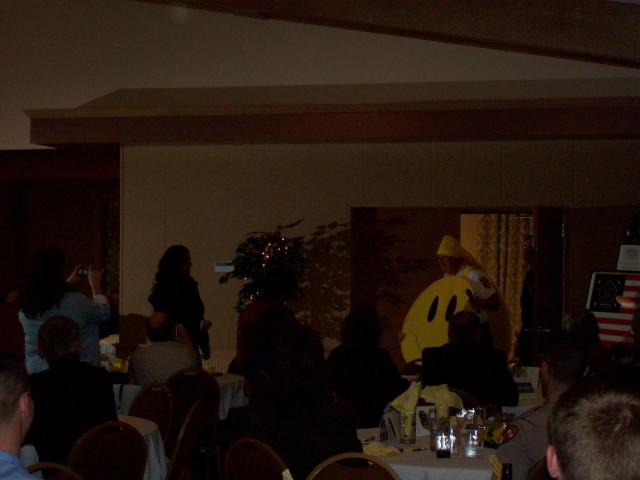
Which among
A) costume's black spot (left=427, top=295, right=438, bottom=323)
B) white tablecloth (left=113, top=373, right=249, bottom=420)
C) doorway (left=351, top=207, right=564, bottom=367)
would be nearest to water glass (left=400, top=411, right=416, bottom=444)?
white tablecloth (left=113, top=373, right=249, bottom=420)

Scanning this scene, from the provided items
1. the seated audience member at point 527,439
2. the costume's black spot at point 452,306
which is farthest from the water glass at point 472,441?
the costume's black spot at point 452,306

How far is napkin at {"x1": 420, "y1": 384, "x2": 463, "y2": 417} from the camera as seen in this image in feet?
13.2

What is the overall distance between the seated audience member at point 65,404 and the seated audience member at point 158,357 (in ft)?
4.94

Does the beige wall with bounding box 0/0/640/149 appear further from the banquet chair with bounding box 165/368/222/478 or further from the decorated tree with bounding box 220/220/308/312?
the banquet chair with bounding box 165/368/222/478

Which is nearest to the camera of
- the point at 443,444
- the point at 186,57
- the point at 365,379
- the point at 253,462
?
the point at 253,462

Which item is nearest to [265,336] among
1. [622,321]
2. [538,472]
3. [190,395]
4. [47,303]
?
[190,395]

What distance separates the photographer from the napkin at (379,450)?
376 centimetres

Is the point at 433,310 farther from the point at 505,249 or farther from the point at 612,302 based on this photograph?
the point at 505,249

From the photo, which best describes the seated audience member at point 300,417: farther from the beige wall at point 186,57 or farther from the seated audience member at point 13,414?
the beige wall at point 186,57

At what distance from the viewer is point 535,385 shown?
19.2 feet

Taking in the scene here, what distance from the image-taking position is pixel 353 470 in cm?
313

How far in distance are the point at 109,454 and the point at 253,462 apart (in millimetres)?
673

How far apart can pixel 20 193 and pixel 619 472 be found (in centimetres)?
1095

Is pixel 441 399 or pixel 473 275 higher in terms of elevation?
pixel 473 275
